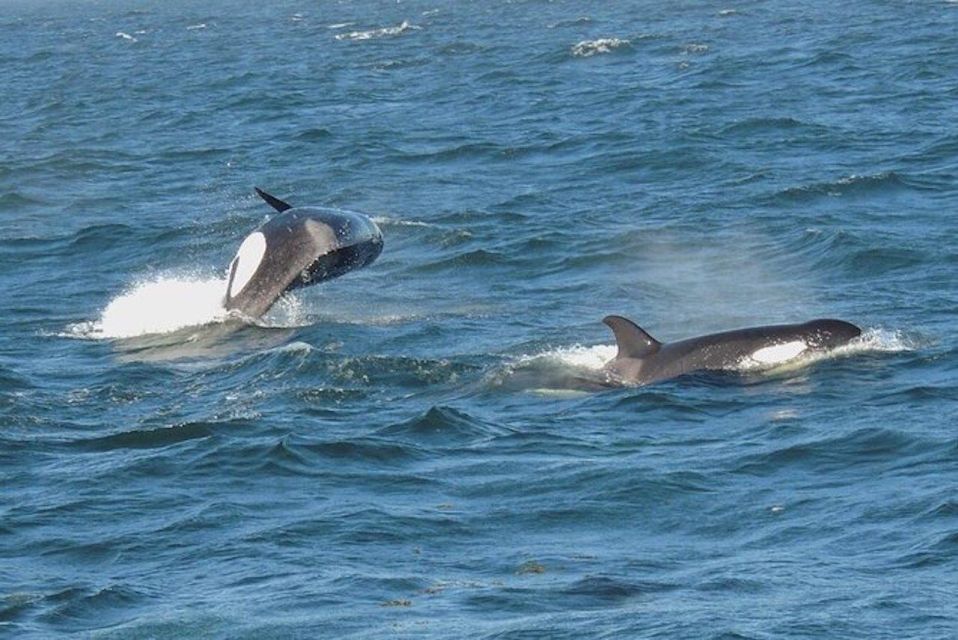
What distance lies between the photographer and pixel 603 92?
48.9m

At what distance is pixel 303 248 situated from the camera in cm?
2308

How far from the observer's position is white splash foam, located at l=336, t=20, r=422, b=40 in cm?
7100

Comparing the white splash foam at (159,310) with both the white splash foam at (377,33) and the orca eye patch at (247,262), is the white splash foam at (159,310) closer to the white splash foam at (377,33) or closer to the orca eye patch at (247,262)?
the orca eye patch at (247,262)

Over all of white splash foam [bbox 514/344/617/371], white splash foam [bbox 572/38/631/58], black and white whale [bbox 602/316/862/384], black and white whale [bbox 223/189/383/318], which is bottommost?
white splash foam [bbox 572/38/631/58]

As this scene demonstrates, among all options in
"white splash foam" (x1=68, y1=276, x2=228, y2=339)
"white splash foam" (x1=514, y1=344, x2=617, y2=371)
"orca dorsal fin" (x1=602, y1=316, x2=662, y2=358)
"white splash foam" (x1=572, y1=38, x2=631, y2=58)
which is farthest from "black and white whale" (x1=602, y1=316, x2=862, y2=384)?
"white splash foam" (x1=572, y1=38, x2=631, y2=58)

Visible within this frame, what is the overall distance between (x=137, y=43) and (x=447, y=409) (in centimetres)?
6057

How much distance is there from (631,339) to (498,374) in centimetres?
145

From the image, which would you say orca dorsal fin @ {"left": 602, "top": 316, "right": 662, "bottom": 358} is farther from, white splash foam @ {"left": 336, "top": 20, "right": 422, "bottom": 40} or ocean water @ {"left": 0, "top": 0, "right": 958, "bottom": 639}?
white splash foam @ {"left": 336, "top": 20, "right": 422, "bottom": 40}

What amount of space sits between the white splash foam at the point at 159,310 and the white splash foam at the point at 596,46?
3024 cm

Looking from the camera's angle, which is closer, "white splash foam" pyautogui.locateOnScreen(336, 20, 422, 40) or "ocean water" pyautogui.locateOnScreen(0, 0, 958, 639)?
"ocean water" pyautogui.locateOnScreen(0, 0, 958, 639)

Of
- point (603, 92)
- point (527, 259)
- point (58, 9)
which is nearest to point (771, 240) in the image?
point (527, 259)

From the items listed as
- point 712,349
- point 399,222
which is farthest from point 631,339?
point 399,222

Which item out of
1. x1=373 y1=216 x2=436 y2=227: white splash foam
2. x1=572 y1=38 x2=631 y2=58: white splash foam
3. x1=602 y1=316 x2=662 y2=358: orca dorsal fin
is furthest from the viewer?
x1=572 y1=38 x2=631 y2=58: white splash foam

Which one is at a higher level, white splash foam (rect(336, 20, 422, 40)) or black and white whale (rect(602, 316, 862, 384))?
black and white whale (rect(602, 316, 862, 384))
